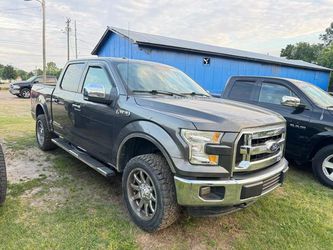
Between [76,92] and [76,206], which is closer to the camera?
[76,206]

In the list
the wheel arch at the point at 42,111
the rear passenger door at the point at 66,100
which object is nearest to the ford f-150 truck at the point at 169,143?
the rear passenger door at the point at 66,100

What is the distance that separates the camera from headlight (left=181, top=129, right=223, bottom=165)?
2.67m

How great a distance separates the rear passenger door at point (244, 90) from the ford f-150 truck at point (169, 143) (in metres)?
2.20

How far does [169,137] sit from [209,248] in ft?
3.99

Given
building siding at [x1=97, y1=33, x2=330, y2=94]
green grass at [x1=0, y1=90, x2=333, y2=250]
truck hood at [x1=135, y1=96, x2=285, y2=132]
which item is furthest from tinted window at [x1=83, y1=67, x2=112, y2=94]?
building siding at [x1=97, y1=33, x2=330, y2=94]

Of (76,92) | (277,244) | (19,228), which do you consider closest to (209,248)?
(277,244)

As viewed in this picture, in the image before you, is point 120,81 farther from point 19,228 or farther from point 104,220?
point 19,228

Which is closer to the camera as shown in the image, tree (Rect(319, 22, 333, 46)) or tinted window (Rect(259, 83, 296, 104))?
tinted window (Rect(259, 83, 296, 104))

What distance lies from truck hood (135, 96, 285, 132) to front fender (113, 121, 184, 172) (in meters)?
0.20

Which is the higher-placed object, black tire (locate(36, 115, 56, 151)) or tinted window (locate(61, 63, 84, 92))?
tinted window (locate(61, 63, 84, 92))

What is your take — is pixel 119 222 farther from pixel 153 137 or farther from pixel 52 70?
pixel 52 70

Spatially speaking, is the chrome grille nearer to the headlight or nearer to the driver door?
the headlight

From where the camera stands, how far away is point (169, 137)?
280 centimetres

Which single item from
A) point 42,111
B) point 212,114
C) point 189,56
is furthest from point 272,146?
point 189,56
